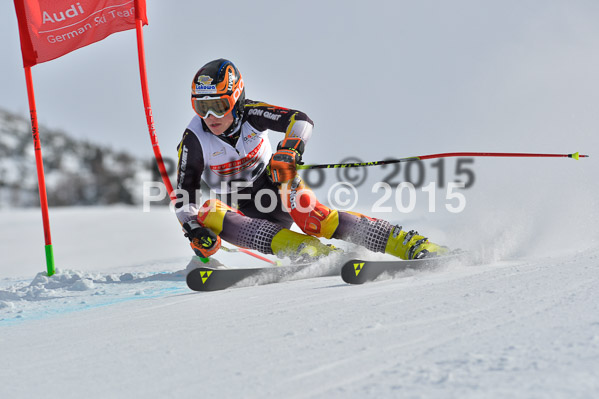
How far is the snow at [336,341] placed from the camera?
1.24 meters

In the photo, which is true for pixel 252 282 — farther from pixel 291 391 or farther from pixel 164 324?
pixel 291 391

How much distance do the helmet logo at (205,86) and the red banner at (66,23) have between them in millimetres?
1852

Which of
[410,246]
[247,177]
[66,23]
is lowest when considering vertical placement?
[410,246]

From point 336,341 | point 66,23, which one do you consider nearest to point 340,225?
point 336,341

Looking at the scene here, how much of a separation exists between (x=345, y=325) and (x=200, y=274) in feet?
5.47

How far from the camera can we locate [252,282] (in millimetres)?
3438

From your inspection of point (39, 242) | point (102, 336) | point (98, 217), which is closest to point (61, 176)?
point (98, 217)

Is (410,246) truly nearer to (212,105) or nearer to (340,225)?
(340,225)

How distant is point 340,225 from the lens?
3.81 m

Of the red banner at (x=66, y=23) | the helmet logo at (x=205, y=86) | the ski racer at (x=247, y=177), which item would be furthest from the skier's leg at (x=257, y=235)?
the red banner at (x=66, y=23)

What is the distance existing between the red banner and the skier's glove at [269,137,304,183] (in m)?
2.48

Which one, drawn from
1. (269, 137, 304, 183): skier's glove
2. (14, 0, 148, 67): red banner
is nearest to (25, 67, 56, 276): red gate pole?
(14, 0, 148, 67): red banner

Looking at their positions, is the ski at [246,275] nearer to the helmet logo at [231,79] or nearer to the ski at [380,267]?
the ski at [380,267]

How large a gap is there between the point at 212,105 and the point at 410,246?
1634mm
